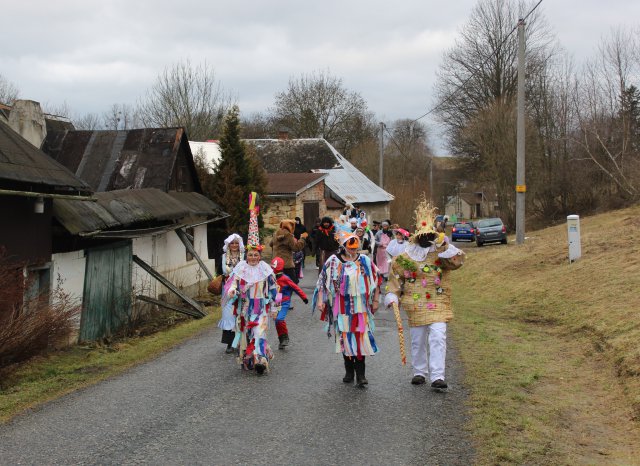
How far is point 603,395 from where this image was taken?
25.1ft

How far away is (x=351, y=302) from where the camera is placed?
25.9ft

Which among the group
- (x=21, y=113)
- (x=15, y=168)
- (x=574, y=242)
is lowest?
(x=574, y=242)

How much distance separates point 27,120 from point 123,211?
486 centimetres

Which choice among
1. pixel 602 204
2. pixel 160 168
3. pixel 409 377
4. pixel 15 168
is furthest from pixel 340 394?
pixel 602 204

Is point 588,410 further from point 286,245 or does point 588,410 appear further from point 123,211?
point 123,211

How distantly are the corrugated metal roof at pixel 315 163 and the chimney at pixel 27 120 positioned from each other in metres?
25.8

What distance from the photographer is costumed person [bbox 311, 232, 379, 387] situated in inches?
308

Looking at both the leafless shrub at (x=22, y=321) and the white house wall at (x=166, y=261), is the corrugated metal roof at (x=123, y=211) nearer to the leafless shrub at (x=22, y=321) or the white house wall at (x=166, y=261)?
the white house wall at (x=166, y=261)

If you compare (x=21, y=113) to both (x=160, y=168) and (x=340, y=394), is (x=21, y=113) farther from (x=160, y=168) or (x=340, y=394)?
(x=340, y=394)

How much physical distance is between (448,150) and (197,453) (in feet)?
178

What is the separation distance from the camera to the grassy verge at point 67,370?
7754 mm

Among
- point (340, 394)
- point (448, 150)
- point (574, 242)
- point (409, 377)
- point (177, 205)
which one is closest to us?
point (340, 394)

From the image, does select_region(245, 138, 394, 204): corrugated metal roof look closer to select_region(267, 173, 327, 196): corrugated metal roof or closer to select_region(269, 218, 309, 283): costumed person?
select_region(267, 173, 327, 196): corrugated metal roof

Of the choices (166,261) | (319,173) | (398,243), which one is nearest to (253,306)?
(398,243)
